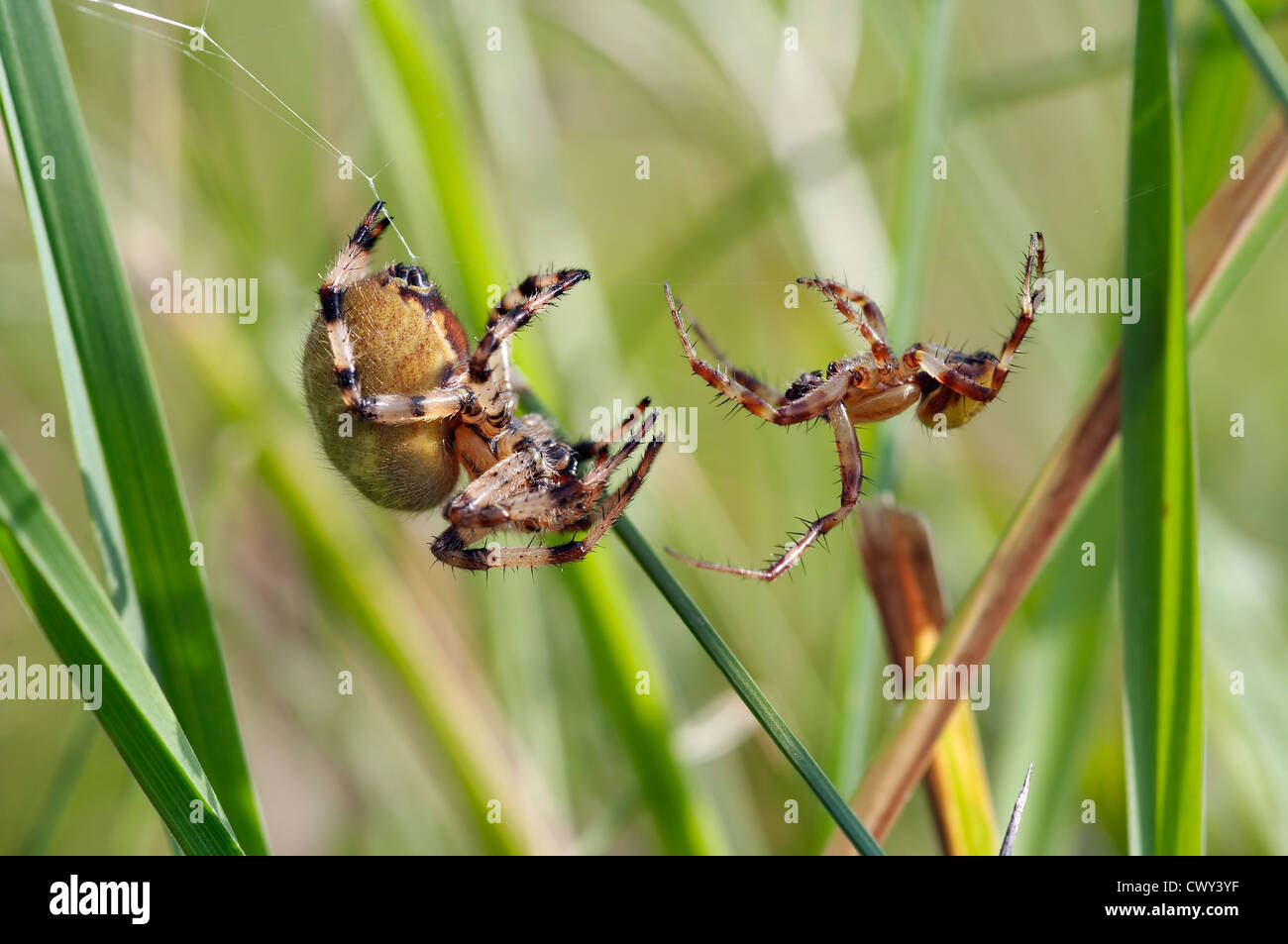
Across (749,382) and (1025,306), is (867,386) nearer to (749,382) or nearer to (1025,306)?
(749,382)

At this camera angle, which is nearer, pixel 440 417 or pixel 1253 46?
pixel 1253 46

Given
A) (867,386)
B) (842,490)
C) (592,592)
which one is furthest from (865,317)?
(592,592)

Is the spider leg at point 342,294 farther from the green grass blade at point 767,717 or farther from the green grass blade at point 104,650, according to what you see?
the green grass blade at point 767,717

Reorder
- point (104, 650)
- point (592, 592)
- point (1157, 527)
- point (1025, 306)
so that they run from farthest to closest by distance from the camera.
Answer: point (592, 592)
point (1025, 306)
point (1157, 527)
point (104, 650)

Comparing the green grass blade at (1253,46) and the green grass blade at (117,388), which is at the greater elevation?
the green grass blade at (1253,46)

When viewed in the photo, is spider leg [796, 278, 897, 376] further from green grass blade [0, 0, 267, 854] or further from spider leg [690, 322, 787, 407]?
green grass blade [0, 0, 267, 854]

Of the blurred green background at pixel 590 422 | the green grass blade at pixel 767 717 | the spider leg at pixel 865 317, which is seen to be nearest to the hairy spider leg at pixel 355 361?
the blurred green background at pixel 590 422
